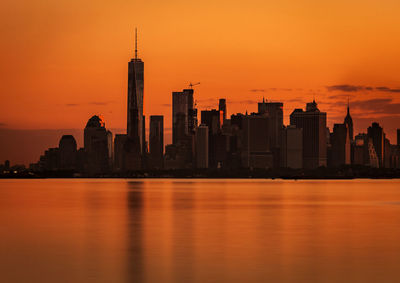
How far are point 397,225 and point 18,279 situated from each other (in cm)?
4732

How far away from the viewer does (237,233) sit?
63.2 m

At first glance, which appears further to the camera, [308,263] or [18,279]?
[308,263]

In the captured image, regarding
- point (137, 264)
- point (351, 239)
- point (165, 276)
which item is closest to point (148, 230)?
point (351, 239)

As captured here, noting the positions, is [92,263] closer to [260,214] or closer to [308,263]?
[308,263]

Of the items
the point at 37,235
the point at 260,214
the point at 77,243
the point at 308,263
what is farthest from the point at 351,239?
the point at 260,214

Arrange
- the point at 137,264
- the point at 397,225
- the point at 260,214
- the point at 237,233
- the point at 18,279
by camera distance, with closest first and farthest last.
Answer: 1. the point at 18,279
2. the point at 137,264
3. the point at 237,233
4. the point at 397,225
5. the point at 260,214

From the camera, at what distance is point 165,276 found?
38.0 m

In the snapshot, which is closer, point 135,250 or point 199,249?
point 135,250

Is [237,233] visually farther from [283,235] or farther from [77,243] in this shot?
[77,243]

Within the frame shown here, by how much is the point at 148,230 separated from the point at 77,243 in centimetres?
1279

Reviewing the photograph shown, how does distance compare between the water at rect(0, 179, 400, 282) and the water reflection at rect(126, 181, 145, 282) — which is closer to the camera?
the water reflection at rect(126, 181, 145, 282)

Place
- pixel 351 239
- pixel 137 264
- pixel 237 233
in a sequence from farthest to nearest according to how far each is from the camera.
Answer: pixel 237 233, pixel 351 239, pixel 137 264

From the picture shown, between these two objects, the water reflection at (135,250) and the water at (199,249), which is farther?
the water at (199,249)

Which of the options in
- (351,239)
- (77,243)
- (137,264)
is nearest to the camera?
(137,264)
